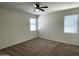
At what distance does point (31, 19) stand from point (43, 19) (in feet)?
3.64

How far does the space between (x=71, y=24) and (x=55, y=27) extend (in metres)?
1.35

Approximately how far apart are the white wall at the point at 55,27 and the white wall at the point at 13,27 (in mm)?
1458

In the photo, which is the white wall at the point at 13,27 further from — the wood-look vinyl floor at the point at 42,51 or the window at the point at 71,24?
the window at the point at 71,24

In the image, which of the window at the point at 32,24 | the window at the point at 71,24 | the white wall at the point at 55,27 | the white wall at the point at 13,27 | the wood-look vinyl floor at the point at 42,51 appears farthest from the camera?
the window at the point at 32,24

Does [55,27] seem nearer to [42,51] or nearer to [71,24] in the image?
[71,24]

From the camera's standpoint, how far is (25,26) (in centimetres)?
615

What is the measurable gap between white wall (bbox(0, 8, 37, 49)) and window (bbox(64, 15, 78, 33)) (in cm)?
305

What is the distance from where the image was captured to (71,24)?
5152mm

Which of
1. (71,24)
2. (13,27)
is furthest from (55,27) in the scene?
(13,27)

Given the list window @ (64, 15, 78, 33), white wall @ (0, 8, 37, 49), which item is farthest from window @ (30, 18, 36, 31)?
window @ (64, 15, 78, 33)

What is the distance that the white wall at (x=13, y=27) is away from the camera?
4346 millimetres

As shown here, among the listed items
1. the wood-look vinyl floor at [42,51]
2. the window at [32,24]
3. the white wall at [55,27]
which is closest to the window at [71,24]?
the white wall at [55,27]

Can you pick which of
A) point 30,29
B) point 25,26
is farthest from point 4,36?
point 30,29

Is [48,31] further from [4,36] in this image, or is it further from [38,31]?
[4,36]
